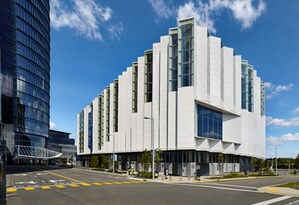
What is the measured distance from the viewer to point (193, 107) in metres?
51.2

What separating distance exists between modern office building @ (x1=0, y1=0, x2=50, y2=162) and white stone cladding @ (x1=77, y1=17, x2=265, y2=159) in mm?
42244

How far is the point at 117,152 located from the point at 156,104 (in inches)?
807

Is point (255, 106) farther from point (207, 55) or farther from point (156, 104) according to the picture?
point (156, 104)

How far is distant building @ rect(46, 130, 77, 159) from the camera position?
17438 centimetres

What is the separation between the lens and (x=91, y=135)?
91.2 m

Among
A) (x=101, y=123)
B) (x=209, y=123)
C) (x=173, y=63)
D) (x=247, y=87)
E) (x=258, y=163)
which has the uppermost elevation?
(x=173, y=63)

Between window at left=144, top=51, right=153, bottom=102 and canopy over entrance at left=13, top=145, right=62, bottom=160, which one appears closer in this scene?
window at left=144, top=51, right=153, bottom=102

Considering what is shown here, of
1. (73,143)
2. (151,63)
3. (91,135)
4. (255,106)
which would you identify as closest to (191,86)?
(151,63)

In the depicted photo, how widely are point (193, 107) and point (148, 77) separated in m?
14.2

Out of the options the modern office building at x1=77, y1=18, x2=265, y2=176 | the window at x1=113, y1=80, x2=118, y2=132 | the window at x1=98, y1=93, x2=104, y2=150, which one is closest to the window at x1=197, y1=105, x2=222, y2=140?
the modern office building at x1=77, y1=18, x2=265, y2=176

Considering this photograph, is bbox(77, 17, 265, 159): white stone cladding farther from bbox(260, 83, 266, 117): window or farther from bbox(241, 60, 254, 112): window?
bbox(260, 83, 266, 117): window

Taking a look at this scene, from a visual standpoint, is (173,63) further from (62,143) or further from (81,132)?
(62,143)

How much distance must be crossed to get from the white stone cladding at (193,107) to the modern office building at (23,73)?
139ft

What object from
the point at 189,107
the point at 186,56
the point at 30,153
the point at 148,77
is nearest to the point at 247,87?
the point at 186,56
